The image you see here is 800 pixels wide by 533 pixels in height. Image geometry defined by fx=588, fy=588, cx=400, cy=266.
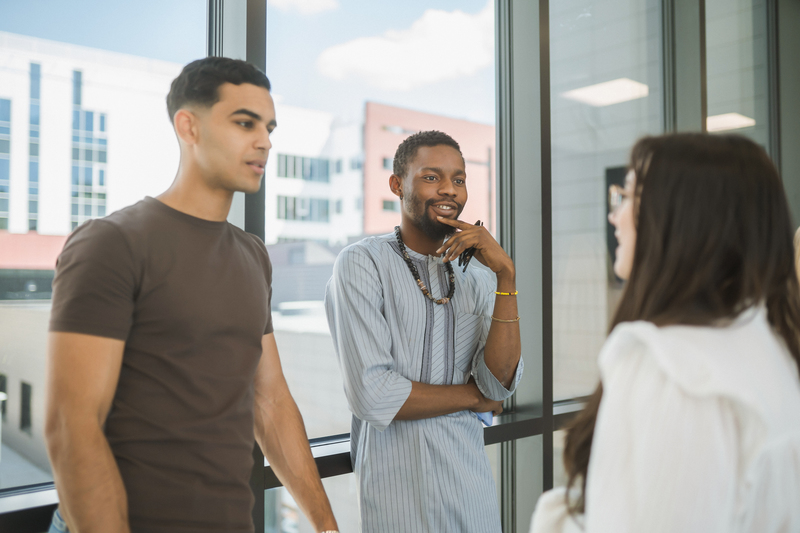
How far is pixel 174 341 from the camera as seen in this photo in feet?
3.85

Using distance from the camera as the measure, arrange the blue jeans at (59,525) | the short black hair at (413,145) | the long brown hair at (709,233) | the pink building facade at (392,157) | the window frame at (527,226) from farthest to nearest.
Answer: the window frame at (527,226) → the pink building facade at (392,157) → the short black hair at (413,145) → the blue jeans at (59,525) → the long brown hair at (709,233)

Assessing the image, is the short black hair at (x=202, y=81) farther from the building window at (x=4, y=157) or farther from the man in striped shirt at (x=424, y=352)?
A: the man in striped shirt at (x=424, y=352)

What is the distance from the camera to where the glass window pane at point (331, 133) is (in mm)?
2088

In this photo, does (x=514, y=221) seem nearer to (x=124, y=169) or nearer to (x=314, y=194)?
(x=314, y=194)

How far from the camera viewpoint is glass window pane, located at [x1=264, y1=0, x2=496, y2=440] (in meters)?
2.09

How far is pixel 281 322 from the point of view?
6.82 ft

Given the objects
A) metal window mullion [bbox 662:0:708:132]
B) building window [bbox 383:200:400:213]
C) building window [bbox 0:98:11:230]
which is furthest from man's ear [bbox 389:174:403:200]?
metal window mullion [bbox 662:0:708:132]

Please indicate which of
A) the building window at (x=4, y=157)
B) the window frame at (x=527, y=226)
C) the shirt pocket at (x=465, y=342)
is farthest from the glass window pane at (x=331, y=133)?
the building window at (x=4, y=157)

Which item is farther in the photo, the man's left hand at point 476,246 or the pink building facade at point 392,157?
the pink building facade at point 392,157

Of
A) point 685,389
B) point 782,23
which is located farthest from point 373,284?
point 782,23

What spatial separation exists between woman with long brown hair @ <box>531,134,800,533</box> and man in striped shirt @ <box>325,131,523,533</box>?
77cm

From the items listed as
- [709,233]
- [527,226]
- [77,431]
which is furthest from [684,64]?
[77,431]

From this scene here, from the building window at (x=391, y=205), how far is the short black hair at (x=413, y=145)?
0.40m

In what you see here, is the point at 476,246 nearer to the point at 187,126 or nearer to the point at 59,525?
the point at 187,126
